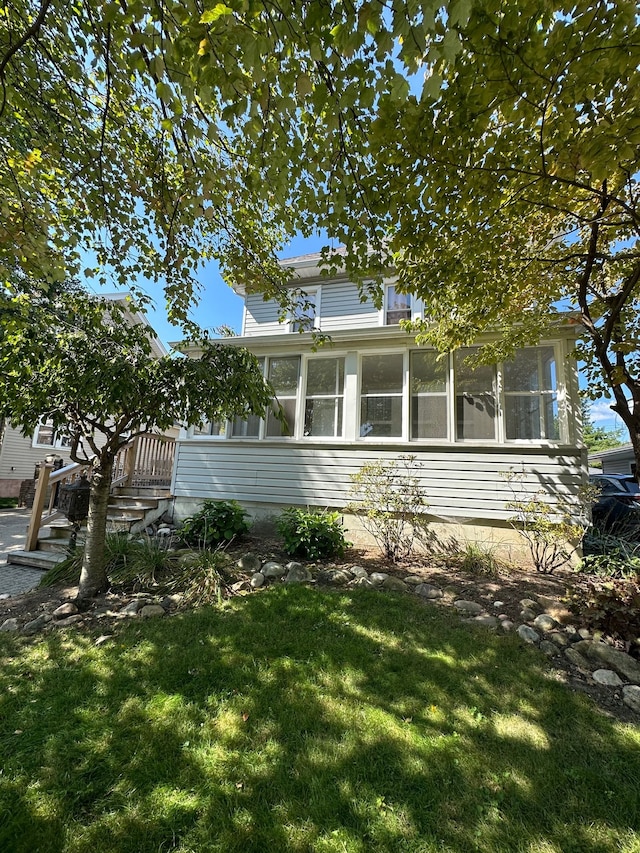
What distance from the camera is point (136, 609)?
379 centimetres

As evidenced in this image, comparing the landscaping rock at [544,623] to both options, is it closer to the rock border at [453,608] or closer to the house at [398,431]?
the rock border at [453,608]

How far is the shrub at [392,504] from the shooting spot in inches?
232

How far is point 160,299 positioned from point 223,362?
2145mm

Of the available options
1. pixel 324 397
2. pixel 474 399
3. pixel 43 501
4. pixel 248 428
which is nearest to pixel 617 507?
pixel 474 399

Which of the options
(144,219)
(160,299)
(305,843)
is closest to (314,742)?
(305,843)

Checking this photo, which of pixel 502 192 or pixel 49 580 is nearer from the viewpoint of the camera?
pixel 502 192

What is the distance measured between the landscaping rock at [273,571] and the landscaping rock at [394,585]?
4.29 feet

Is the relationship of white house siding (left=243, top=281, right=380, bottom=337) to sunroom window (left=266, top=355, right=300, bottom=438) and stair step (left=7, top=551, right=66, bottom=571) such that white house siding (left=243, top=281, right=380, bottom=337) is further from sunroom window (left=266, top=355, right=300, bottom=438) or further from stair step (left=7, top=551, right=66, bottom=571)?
stair step (left=7, top=551, right=66, bottom=571)

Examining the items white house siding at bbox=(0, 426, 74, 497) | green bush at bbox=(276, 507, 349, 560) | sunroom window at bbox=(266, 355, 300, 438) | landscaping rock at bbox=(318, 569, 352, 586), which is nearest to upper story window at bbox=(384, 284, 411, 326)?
sunroom window at bbox=(266, 355, 300, 438)

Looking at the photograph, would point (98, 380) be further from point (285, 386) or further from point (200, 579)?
point (285, 386)

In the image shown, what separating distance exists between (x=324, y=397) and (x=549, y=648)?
18.8ft

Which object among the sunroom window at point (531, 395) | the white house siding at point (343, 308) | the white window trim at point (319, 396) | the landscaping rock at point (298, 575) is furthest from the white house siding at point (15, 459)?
the sunroom window at point (531, 395)

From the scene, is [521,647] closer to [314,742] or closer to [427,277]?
[314,742]

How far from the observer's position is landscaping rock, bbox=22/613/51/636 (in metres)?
3.45
